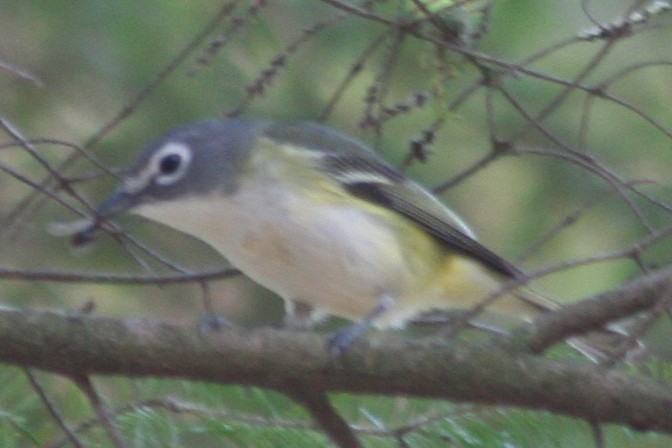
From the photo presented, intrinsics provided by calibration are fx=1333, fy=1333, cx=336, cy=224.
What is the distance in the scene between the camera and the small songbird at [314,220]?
2.87 meters

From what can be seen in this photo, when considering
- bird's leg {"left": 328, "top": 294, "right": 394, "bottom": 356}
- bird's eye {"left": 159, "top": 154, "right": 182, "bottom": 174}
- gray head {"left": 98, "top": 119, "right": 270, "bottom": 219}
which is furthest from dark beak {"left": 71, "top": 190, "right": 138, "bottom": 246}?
bird's leg {"left": 328, "top": 294, "right": 394, "bottom": 356}

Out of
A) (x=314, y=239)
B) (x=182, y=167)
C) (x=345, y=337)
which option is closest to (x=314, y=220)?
(x=314, y=239)

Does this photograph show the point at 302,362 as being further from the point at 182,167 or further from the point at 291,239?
the point at 182,167

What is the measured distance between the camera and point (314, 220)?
A: 290 centimetres

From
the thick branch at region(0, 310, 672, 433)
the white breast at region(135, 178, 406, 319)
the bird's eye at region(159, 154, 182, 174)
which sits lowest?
the thick branch at region(0, 310, 672, 433)

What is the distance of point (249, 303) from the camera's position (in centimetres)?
455

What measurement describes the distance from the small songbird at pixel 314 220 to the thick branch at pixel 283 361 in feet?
1.30

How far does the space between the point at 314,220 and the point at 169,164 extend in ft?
1.15

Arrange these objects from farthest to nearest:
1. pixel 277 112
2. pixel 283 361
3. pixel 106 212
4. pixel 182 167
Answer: pixel 277 112 → pixel 182 167 → pixel 106 212 → pixel 283 361

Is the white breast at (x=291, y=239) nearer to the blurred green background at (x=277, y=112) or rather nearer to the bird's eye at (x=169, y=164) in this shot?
the bird's eye at (x=169, y=164)

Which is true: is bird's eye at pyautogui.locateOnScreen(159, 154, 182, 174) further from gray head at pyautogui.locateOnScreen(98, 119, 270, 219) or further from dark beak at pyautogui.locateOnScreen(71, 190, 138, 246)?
dark beak at pyautogui.locateOnScreen(71, 190, 138, 246)

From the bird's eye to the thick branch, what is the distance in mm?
719

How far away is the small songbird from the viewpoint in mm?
2871

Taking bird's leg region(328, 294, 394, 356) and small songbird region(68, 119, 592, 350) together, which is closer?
bird's leg region(328, 294, 394, 356)
